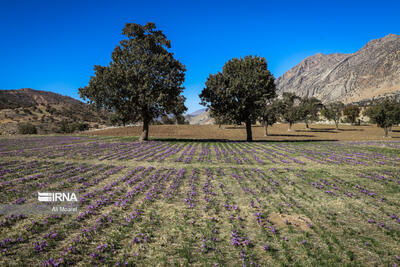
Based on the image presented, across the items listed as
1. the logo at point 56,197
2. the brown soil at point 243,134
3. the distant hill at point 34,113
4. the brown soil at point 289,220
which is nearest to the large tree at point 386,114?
the brown soil at point 243,134

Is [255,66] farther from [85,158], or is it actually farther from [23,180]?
[23,180]

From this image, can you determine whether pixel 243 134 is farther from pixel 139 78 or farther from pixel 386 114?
pixel 139 78

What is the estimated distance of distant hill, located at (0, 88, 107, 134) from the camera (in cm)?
8623

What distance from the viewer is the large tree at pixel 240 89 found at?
38.2 m

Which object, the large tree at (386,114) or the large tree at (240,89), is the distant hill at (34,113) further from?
the large tree at (386,114)

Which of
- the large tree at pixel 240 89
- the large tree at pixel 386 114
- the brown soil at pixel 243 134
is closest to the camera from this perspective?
the large tree at pixel 240 89

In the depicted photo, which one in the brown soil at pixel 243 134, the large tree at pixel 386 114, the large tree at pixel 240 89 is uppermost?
the large tree at pixel 240 89

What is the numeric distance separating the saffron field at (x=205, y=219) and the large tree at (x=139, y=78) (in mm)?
20004

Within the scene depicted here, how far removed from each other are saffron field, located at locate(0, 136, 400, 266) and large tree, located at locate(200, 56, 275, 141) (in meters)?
24.2

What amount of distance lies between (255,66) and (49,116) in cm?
11509

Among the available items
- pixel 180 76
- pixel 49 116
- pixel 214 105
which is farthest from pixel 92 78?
pixel 49 116

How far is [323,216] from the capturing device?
917 cm

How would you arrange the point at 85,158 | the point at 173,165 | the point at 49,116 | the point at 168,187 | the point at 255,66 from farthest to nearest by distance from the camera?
1. the point at 49,116
2. the point at 255,66
3. the point at 85,158
4. the point at 173,165
5. the point at 168,187

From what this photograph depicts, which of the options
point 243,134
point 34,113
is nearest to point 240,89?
point 243,134
